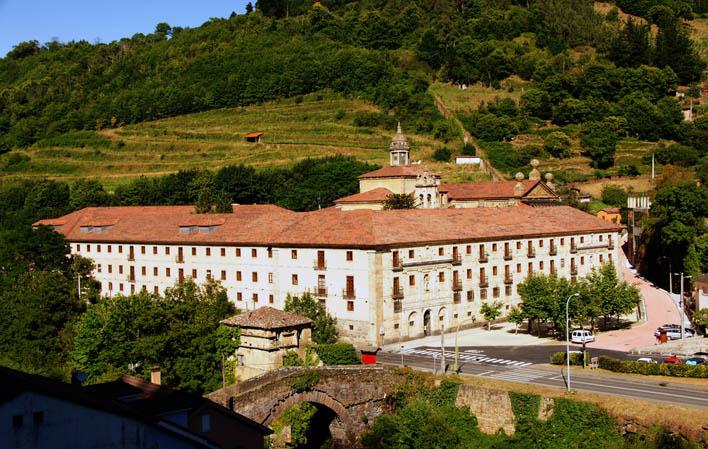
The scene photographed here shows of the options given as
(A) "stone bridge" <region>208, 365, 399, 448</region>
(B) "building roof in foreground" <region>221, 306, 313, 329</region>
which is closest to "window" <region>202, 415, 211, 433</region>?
(A) "stone bridge" <region>208, 365, 399, 448</region>

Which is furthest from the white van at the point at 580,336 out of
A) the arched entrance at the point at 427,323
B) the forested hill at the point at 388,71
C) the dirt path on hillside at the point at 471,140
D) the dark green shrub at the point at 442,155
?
the forested hill at the point at 388,71

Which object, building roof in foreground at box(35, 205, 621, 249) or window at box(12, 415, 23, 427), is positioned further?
building roof in foreground at box(35, 205, 621, 249)

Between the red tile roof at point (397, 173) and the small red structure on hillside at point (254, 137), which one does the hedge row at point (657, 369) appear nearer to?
the red tile roof at point (397, 173)

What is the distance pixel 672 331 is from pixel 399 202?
31869mm

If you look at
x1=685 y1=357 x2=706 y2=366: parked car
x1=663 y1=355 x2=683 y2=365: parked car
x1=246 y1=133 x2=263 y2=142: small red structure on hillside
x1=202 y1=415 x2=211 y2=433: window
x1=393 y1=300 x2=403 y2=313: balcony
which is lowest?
x1=685 y1=357 x2=706 y2=366: parked car

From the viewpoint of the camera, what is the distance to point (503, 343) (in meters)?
60.9

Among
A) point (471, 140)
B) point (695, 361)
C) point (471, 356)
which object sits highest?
point (471, 140)

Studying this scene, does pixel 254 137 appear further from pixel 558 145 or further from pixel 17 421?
pixel 17 421

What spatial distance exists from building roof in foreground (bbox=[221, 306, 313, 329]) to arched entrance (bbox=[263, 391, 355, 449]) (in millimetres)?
5996

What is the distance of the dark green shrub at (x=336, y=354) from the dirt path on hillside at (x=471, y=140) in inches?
3054

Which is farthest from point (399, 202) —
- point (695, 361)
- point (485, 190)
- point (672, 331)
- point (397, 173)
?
point (695, 361)

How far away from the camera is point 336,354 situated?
53.5 metres

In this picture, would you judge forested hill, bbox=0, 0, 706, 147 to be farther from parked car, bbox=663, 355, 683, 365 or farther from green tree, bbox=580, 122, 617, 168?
parked car, bbox=663, 355, 683, 365

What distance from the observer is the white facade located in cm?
6194
